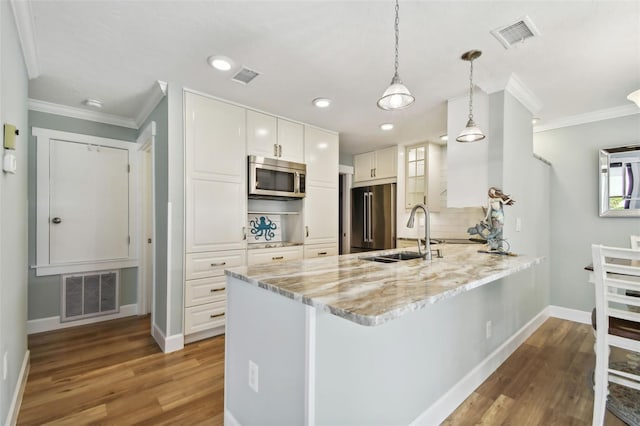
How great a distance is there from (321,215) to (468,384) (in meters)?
2.44

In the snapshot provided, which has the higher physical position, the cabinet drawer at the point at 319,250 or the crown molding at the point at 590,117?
the crown molding at the point at 590,117

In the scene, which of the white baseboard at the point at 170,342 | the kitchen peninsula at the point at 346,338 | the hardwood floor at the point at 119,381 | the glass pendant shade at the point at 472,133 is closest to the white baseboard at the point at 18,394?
the hardwood floor at the point at 119,381

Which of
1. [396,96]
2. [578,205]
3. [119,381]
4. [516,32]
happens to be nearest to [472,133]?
[516,32]

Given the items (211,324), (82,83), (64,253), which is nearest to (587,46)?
(211,324)

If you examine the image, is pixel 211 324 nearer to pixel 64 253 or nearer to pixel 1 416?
pixel 1 416

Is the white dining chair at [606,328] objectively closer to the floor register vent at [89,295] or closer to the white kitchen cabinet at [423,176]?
the white kitchen cabinet at [423,176]

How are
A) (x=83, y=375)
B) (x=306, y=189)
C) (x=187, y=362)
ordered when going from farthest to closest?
(x=306, y=189), (x=187, y=362), (x=83, y=375)

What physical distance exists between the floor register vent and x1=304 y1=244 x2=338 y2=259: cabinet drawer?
90.6 inches

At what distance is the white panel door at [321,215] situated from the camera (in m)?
3.79

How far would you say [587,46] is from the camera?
2.04 m

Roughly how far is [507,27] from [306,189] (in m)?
2.46

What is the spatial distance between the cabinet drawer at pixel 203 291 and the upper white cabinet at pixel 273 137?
4.58 ft

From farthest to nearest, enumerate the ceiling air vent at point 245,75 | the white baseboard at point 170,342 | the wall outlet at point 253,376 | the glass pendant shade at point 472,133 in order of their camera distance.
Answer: the white baseboard at point 170,342 → the ceiling air vent at point 245,75 → the glass pendant shade at point 472,133 → the wall outlet at point 253,376

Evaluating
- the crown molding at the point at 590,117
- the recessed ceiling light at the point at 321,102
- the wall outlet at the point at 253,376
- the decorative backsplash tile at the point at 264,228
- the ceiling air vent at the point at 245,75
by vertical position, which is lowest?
the wall outlet at the point at 253,376
